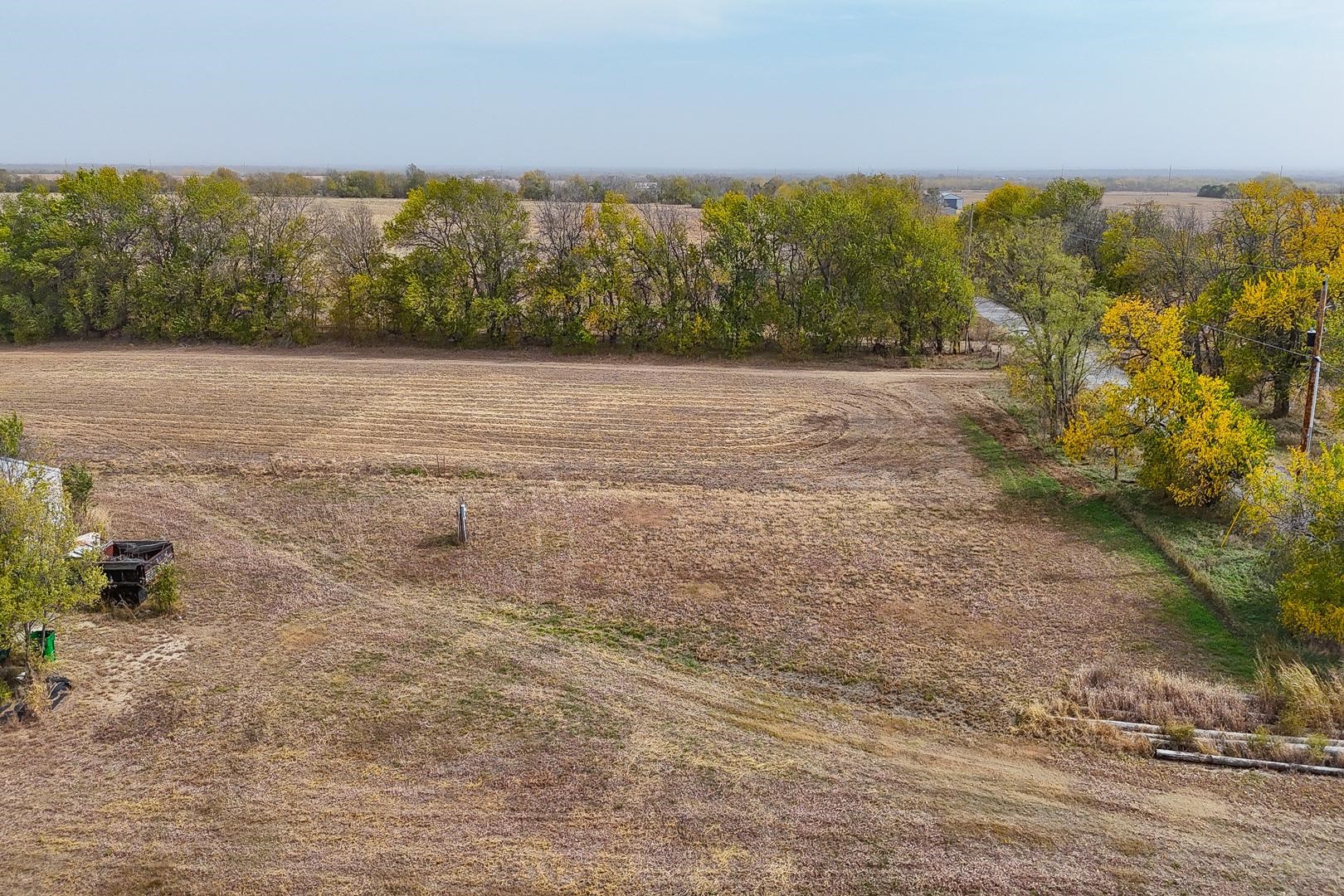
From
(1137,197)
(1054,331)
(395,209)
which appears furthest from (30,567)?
(1137,197)

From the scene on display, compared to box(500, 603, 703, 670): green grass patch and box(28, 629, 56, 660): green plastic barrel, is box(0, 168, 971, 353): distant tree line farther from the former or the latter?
box(28, 629, 56, 660): green plastic barrel

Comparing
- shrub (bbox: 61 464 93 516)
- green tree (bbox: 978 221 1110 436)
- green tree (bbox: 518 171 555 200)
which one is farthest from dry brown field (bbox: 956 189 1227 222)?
shrub (bbox: 61 464 93 516)

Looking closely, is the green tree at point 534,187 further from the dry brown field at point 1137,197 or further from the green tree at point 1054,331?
the dry brown field at point 1137,197

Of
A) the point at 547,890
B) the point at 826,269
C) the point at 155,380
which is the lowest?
the point at 547,890

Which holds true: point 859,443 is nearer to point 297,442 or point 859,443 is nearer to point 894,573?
point 894,573

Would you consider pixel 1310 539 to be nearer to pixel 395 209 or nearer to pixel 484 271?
pixel 484 271

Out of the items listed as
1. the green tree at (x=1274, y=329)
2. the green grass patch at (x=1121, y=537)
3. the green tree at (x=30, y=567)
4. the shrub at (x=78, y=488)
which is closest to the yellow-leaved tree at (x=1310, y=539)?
the green grass patch at (x=1121, y=537)

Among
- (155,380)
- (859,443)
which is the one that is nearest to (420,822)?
(859,443)
